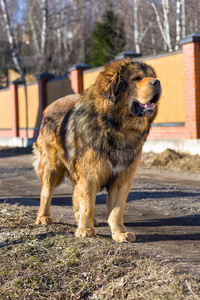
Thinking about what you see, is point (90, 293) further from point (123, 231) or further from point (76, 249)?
point (123, 231)

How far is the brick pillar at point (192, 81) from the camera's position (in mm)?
12547

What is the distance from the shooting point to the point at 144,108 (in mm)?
4172

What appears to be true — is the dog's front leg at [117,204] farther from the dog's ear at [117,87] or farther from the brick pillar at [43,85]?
the brick pillar at [43,85]

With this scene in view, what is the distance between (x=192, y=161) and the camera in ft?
36.7

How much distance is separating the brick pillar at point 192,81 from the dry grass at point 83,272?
9.08 meters

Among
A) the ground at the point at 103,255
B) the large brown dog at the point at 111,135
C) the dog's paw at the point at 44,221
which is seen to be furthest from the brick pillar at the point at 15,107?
the large brown dog at the point at 111,135

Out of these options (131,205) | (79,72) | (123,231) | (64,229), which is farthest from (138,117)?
(79,72)

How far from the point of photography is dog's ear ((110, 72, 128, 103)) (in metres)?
4.21

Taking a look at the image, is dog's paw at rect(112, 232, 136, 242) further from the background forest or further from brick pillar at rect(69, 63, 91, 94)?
the background forest

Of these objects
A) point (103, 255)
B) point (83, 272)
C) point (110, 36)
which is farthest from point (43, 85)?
point (83, 272)

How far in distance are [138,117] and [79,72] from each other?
Result: 13989mm

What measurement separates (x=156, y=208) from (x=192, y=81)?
7.25 meters

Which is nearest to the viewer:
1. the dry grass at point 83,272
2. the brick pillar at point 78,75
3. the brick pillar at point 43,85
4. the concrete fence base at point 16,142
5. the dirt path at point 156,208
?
the dry grass at point 83,272

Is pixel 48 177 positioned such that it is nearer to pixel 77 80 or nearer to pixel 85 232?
pixel 85 232
